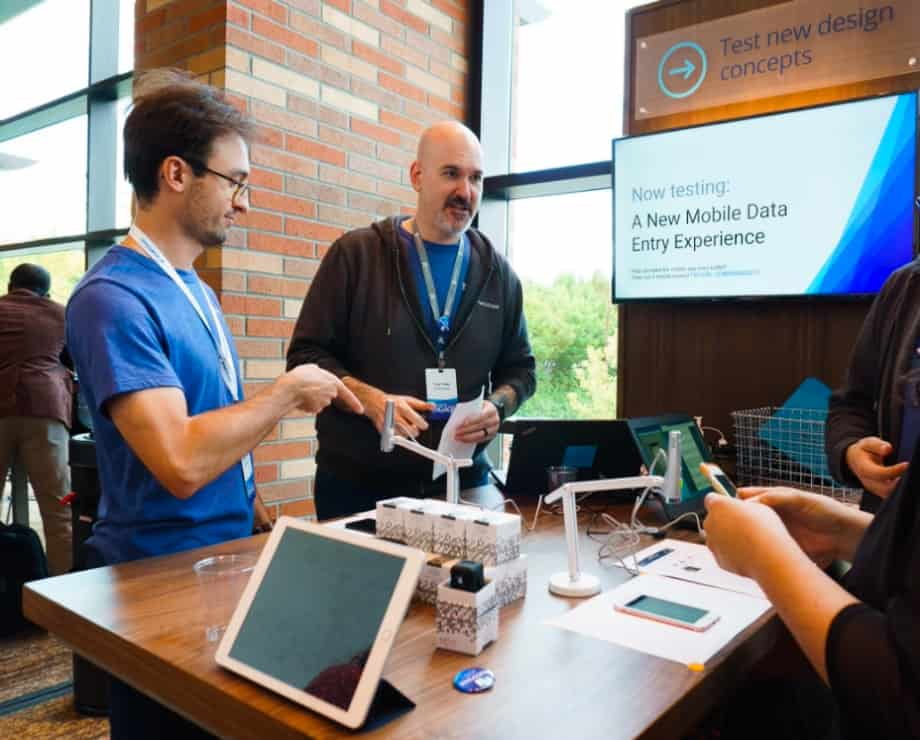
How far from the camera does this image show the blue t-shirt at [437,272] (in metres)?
2.28

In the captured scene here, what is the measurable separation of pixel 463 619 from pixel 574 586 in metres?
0.33

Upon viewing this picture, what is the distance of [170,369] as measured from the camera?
53.1 inches

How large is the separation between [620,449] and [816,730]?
85 cm

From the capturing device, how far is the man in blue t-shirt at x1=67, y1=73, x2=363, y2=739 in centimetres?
129

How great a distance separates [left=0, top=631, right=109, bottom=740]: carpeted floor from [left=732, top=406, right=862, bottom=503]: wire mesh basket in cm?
220

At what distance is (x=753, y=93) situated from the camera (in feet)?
8.60

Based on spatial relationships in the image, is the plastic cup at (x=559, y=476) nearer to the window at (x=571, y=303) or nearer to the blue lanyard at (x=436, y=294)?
the blue lanyard at (x=436, y=294)

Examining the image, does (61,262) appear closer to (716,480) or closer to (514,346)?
(514,346)

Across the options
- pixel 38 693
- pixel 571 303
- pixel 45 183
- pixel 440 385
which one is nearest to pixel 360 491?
pixel 440 385

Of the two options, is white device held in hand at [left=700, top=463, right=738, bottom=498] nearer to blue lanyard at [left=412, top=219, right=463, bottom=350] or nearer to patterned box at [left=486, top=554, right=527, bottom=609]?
patterned box at [left=486, top=554, right=527, bottom=609]

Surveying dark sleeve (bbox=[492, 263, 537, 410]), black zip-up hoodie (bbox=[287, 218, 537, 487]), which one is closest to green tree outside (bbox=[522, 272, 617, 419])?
dark sleeve (bbox=[492, 263, 537, 410])

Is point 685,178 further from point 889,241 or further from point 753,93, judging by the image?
point 889,241

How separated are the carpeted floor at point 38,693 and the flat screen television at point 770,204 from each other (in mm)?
2397

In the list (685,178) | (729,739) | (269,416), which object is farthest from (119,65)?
(729,739)
